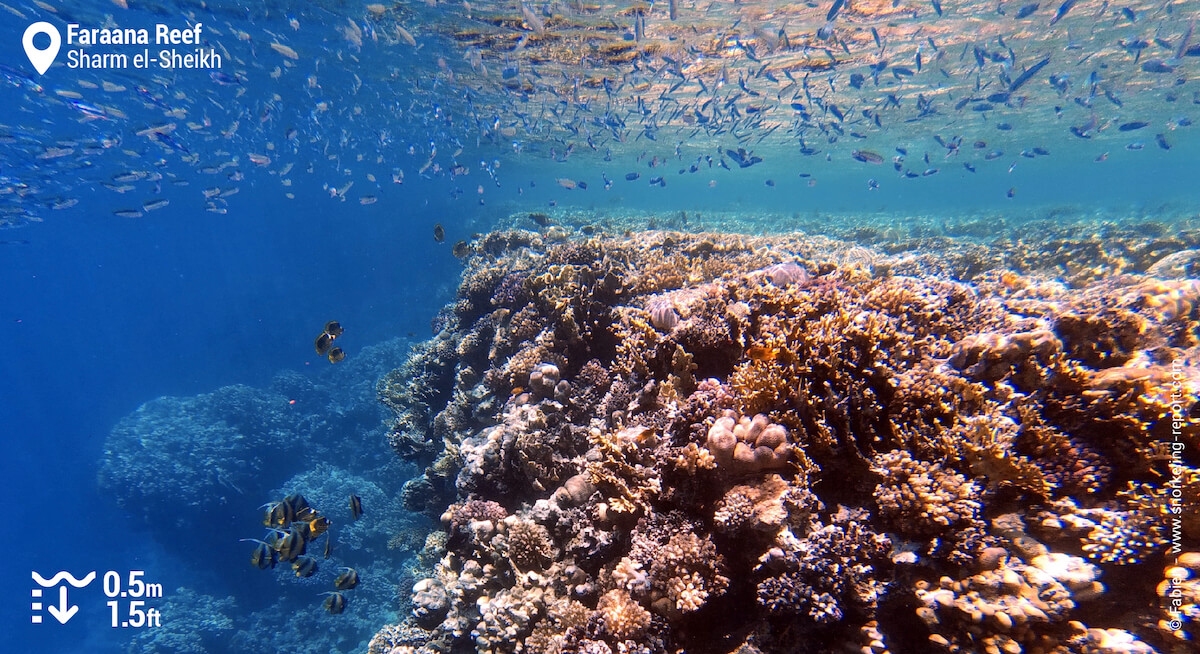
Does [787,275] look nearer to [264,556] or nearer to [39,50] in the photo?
[264,556]

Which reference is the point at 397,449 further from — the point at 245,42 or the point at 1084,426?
the point at 245,42

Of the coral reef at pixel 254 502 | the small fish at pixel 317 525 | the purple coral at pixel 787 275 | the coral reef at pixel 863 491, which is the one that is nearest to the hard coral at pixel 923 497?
Result: the coral reef at pixel 863 491

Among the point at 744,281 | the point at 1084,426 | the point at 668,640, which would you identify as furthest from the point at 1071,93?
the point at 668,640

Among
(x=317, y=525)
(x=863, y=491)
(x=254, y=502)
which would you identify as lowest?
(x=863, y=491)

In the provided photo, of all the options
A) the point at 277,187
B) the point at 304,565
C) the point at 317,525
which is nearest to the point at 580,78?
the point at 317,525

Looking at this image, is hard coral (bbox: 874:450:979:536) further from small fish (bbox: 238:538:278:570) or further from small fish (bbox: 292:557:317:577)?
small fish (bbox: 292:557:317:577)

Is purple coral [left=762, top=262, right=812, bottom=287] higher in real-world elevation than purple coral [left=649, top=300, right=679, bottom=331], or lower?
higher

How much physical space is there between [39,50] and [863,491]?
107ft

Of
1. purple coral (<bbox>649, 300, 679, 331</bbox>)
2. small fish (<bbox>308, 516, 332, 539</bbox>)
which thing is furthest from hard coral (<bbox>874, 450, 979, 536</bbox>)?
small fish (<bbox>308, 516, 332, 539</bbox>)

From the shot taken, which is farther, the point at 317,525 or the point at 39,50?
the point at 39,50

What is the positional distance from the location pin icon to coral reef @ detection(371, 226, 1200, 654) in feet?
89.1

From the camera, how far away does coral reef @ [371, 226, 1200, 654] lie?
2527 millimetres

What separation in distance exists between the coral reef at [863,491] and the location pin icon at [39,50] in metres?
27.1

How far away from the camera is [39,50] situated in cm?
1936
